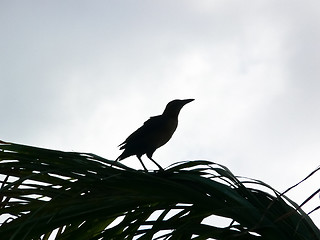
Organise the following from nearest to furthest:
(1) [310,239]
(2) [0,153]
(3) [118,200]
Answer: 1. (1) [310,239]
2. (3) [118,200]
3. (2) [0,153]

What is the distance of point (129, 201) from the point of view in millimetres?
1737

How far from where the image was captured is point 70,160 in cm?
181

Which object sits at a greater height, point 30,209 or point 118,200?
point 30,209

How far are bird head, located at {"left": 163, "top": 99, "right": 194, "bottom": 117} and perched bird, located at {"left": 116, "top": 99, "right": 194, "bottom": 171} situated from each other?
0.08m

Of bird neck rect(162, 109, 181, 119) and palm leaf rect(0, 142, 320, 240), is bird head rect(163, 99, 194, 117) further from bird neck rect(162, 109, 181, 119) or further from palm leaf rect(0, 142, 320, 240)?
palm leaf rect(0, 142, 320, 240)

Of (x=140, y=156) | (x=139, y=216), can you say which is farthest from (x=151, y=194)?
(x=140, y=156)

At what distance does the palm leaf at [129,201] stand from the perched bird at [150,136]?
11.0 feet

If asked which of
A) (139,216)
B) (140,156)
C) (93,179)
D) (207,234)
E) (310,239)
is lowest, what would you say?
(310,239)

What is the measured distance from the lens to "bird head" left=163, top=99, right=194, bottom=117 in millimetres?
5545

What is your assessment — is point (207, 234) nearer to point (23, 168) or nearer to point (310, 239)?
point (310, 239)

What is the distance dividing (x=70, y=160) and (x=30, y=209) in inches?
7.3

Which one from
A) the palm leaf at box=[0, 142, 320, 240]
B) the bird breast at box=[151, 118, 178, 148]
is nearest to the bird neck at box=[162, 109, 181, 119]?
the bird breast at box=[151, 118, 178, 148]

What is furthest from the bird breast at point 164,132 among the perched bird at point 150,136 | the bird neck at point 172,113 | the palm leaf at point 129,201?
the palm leaf at point 129,201

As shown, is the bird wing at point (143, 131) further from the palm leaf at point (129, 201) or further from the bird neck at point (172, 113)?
the palm leaf at point (129, 201)
